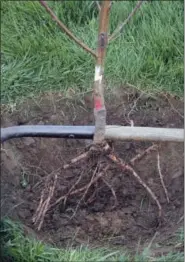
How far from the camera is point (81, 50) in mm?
3928

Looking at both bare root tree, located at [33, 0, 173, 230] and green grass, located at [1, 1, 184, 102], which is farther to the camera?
green grass, located at [1, 1, 184, 102]

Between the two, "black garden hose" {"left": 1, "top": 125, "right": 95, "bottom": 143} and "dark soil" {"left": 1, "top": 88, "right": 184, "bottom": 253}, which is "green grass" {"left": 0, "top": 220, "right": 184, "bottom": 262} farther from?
"black garden hose" {"left": 1, "top": 125, "right": 95, "bottom": 143}

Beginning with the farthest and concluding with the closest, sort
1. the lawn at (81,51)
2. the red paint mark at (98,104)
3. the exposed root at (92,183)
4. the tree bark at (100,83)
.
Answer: the lawn at (81,51)
the exposed root at (92,183)
the red paint mark at (98,104)
the tree bark at (100,83)

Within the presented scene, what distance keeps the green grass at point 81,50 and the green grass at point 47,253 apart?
1.04 metres

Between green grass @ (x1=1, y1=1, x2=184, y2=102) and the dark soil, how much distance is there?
11cm

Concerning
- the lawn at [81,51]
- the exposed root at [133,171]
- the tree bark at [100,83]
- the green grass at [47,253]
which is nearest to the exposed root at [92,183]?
the exposed root at [133,171]

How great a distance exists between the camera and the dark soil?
10.7 feet

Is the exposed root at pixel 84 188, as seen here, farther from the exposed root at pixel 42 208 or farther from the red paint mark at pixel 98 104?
the red paint mark at pixel 98 104

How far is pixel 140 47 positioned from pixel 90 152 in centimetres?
101

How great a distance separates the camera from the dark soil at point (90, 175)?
10.7 feet

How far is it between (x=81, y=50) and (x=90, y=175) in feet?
2.89

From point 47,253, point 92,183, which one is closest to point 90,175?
point 92,183

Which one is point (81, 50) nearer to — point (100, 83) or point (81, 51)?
point (81, 51)

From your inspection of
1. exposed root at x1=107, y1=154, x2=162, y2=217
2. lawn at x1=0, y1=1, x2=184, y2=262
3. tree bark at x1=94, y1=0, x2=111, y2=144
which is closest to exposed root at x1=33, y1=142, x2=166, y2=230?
exposed root at x1=107, y1=154, x2=162, y2=217
